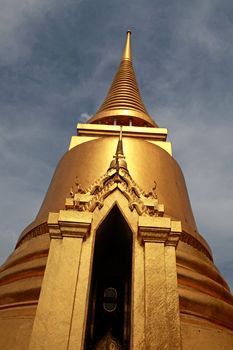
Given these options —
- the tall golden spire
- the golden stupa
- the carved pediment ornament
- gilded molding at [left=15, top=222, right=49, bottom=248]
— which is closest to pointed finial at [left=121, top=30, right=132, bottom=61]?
the tall golden spire

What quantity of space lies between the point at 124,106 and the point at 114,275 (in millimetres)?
8702

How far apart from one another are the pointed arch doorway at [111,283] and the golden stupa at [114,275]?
0.05ft

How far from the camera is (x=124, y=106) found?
1370 centimetres

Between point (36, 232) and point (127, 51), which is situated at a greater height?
point (127, 51)

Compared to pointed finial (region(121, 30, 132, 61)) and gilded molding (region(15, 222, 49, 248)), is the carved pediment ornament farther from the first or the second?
pointed finial (region(121, 30, 132, 61))

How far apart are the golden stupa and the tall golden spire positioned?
13.8 feet

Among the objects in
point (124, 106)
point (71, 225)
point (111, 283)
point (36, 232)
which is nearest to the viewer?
point (71, 225)

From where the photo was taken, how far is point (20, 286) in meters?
6.21

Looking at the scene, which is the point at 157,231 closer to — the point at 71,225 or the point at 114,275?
the point at 71,225

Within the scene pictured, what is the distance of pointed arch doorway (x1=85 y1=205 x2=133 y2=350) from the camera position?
5.32 meters

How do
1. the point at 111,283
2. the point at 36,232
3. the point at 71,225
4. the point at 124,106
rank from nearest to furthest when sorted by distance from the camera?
the point at 71,225, the point at 111,283, the point at 36,232, the point at 124,106

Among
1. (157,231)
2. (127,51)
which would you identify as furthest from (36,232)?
(127,51)

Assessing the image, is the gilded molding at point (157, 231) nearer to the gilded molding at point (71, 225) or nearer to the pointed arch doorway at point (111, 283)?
the pointed arch doorway at point (111, 283)

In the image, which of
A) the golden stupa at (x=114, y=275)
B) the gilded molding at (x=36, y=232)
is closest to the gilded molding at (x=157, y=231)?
the golden stupa at (x=114, y=275)
